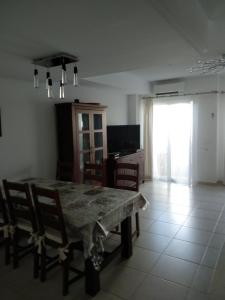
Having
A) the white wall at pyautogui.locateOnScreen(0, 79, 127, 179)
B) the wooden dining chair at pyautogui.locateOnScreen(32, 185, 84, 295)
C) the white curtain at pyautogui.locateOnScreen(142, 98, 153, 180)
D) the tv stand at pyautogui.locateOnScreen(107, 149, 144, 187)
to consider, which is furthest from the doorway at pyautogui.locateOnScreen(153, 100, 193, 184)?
the wooden dining chair at pyautogui.locateOnScreen(32, 185, 84, 295)

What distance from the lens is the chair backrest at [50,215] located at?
6.22ft

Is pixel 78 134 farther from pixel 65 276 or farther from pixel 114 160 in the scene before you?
pixel 65 276

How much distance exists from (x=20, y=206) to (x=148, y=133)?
418 centimetres

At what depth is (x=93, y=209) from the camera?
2.14m

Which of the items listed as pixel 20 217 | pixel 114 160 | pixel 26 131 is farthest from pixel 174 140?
pixel 20 217

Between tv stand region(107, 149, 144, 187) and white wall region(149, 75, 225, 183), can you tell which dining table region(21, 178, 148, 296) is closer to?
tv stand region(107, 149, 144, 187)

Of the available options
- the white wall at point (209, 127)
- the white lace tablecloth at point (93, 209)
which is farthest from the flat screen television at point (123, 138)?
the white lace tablecloth at point (93, 209)

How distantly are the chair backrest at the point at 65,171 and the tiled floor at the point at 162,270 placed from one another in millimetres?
1147

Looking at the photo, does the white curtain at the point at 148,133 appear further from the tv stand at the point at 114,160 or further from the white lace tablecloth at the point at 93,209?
the white lace tablecloth at the point at 93,209

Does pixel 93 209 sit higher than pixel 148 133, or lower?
lower

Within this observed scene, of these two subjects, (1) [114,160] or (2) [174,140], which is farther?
(2) [174,140]

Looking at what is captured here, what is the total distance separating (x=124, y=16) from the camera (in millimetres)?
1477

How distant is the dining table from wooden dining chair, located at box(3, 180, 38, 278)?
0.32 metres

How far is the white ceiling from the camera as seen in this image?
1.38m
